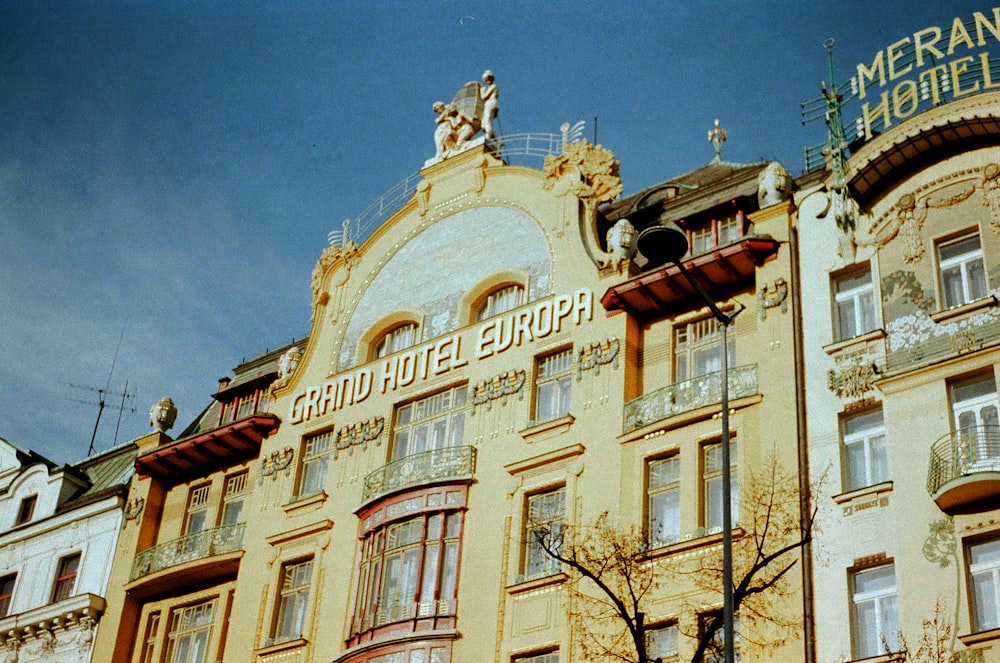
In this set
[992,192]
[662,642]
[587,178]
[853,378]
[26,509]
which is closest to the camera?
[992,192]

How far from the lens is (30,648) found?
4259 centimetres

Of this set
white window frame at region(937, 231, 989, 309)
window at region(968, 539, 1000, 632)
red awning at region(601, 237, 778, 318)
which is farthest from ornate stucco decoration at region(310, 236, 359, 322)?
window at region(968, 539, 1000, 632)

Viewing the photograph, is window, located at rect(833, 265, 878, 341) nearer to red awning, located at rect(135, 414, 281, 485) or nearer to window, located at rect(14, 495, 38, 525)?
red awning, located at rect(135, 414, 281, 485)

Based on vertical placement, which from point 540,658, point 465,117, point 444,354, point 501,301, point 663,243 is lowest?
point 540,658

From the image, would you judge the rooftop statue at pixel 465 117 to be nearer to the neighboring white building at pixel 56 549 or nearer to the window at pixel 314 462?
the window at pixel 314 462

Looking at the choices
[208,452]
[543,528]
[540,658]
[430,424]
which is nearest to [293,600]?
[430,424]

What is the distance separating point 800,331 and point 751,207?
4.41 m

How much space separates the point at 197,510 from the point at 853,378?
20.8 m

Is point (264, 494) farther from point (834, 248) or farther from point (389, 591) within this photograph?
point (834, 248)

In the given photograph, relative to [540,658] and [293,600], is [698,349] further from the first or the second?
[293,600]

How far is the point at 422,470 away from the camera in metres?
35.6

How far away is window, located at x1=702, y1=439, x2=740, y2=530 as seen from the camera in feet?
98.8

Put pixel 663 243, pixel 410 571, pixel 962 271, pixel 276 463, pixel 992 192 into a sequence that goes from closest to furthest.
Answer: pixel 663 243, pixel 962 271, pixel 992 192, pixel 410 571, pixel 276 463

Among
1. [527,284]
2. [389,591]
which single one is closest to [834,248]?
[527,284]
